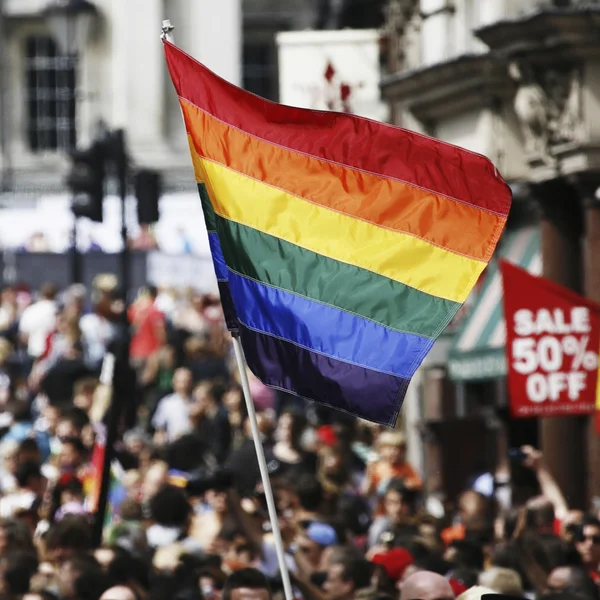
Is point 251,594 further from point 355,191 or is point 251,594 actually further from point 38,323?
point 38,323

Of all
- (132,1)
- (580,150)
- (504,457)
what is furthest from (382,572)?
(132,1)

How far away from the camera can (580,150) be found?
750 inches

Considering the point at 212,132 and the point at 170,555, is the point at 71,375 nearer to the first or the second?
the point at 170,555

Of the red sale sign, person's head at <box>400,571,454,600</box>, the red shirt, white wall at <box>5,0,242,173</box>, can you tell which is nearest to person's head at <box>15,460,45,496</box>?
the red sale sign

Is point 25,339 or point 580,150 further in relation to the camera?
point 25,339

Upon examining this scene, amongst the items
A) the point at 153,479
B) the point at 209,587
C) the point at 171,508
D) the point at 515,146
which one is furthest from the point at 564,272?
the point at 209,587

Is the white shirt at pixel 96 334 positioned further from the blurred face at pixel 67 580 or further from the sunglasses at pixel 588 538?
the blurred face at pixel 67 580

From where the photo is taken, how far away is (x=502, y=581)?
34.7 feet

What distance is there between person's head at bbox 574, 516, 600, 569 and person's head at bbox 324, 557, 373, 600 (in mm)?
1520

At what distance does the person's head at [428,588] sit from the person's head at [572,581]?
1411 mm

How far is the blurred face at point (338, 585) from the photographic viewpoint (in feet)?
36.2

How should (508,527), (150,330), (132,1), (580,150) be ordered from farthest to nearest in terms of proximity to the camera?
(132,1), (150,330), (580,150), (508,527)

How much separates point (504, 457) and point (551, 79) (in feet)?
12.5

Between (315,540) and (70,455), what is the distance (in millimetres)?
5041
